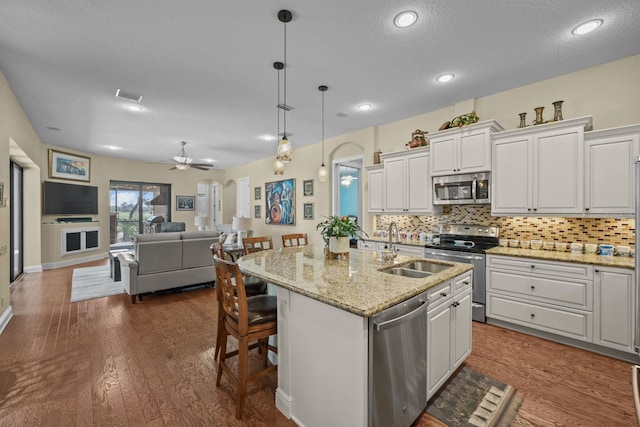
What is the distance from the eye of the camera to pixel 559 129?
115 inches

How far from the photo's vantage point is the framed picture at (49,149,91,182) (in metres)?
6.66

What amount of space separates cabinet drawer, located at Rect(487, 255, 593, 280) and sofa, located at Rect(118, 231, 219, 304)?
13.9 feet

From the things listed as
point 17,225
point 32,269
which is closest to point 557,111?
point 17,225

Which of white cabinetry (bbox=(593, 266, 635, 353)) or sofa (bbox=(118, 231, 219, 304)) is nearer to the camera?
white cabinetry (bbox=(593, 266, 635, 353))

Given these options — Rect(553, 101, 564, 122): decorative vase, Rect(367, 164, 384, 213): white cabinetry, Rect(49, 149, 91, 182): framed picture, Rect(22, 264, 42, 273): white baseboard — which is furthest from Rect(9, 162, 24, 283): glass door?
Rect(553, 101, 564, 122): decorative vase

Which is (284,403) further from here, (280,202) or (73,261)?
(73,261)

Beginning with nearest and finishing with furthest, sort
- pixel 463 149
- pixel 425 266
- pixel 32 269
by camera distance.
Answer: pixel 425 266, pixel 463 149, pixel 32 269

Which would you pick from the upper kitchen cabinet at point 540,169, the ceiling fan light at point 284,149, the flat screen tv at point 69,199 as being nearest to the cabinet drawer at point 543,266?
the upper kitchen cabinet at point 540,169

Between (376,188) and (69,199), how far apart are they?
758 cm

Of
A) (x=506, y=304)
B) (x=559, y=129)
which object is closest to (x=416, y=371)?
(x=506, y=304)

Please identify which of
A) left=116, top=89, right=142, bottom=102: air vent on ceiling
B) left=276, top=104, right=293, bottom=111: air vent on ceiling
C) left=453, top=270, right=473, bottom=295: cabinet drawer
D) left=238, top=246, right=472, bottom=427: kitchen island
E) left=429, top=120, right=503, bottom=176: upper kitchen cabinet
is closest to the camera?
left=238, top=246, right=472, bottom=427: kitchen island

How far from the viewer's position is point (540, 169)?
120 inches

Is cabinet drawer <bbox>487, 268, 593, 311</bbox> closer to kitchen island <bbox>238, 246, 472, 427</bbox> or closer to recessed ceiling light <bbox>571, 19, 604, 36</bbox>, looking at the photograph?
kitchen island <bbox>238, 246, 472, 427</bbox>

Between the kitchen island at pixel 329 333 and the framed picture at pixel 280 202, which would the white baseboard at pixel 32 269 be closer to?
the framed picture at pixel 280 202
